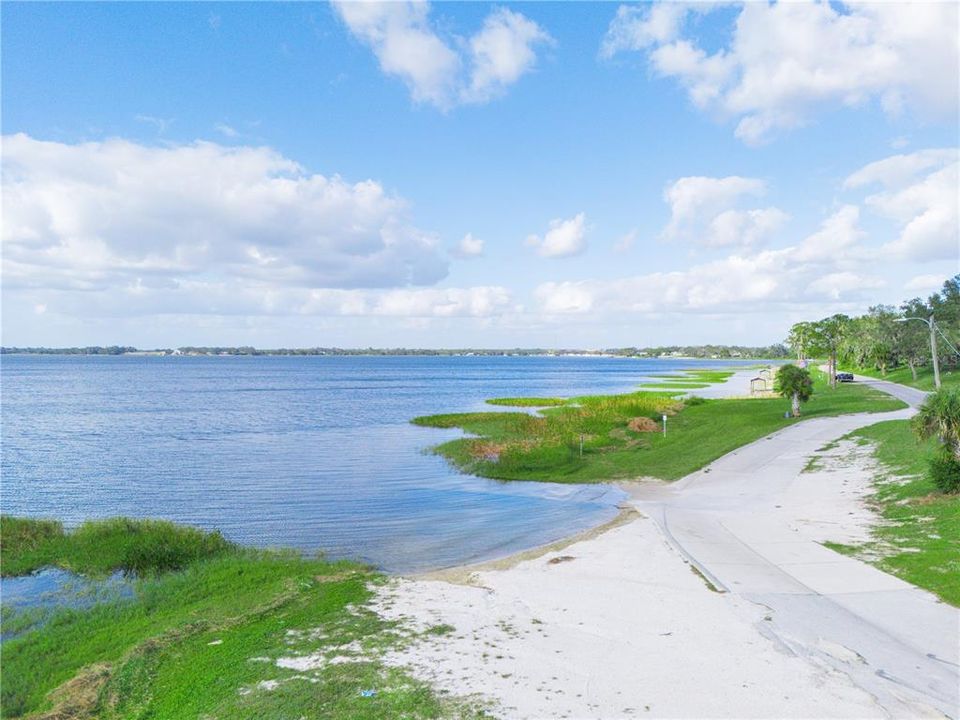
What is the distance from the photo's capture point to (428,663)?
36.1 feet

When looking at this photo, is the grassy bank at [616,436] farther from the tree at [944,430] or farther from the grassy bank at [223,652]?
the grassy bank at [223,652]

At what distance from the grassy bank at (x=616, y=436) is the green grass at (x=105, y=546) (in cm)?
1707


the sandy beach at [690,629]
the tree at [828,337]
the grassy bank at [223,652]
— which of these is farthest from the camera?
the tree at [828,337]

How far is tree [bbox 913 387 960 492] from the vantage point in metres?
20.5

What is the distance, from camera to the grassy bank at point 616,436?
1380 inches

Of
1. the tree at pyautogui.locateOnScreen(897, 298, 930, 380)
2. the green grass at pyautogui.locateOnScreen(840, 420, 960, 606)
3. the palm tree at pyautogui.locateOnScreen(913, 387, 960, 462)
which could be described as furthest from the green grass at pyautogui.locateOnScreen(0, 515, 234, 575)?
the tree at pyautogui.locateOnScreen(897, 298, 930, 380)

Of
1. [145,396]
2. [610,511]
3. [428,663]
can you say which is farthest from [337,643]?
[145,396]

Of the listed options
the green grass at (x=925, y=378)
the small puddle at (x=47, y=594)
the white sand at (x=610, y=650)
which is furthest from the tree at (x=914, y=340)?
the small puddle at (x=47, y=594)

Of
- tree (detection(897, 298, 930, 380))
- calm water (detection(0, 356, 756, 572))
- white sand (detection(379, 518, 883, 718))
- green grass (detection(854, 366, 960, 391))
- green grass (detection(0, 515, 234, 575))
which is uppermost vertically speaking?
tree (detection(897, 298, 930, 380))

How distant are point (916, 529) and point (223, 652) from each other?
751 inches

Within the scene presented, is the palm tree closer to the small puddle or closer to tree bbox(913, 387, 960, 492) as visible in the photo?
tree bbox(913, 387, 960, 492)

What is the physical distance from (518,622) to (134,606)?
9416mm

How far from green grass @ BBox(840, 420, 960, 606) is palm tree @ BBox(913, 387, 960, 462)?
181 cm

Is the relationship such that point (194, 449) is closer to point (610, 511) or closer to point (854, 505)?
point (610, 511)
